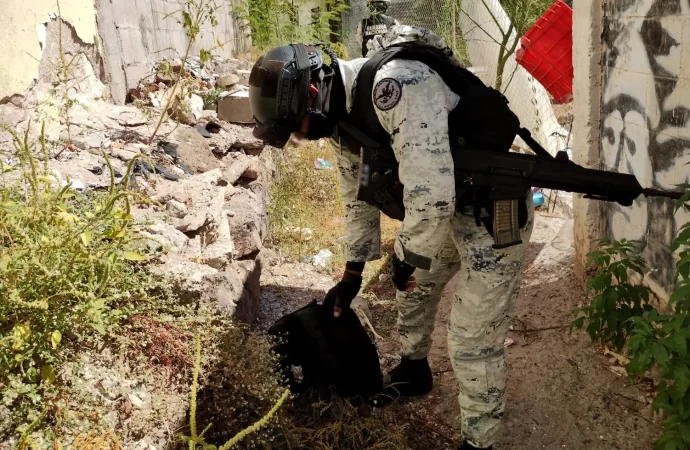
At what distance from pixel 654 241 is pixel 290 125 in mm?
1819

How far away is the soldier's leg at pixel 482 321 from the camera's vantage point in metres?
2.13

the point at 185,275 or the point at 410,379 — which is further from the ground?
the point at 185,275

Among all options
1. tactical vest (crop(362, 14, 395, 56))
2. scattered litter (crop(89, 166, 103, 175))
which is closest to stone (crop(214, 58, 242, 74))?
tactical vest (crop(362, 14, 395, 56))

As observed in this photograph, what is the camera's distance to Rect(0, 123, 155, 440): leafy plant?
1654mm

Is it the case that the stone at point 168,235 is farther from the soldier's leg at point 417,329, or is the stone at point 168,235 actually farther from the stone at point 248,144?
the stone at point 248,144

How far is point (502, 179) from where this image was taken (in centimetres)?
209

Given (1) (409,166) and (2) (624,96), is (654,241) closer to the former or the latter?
(2) (624,96)

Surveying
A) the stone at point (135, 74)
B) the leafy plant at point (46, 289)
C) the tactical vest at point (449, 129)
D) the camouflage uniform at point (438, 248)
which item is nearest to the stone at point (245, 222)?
the camouflage uniform at point (438, 248)

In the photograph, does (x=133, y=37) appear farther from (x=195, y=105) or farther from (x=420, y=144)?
(x=420, y=144)

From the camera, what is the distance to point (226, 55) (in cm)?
790

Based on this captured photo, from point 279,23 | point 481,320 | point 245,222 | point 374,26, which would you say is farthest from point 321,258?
point 279,23

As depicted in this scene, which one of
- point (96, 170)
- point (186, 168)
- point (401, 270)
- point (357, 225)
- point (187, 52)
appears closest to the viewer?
point (401, 270)

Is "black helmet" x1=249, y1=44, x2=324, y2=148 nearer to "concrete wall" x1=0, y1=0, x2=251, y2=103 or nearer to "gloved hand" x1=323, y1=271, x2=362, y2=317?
"gloved hand" x1=323, y1=271, x2=362, y2=317

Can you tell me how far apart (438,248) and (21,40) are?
114 inches
